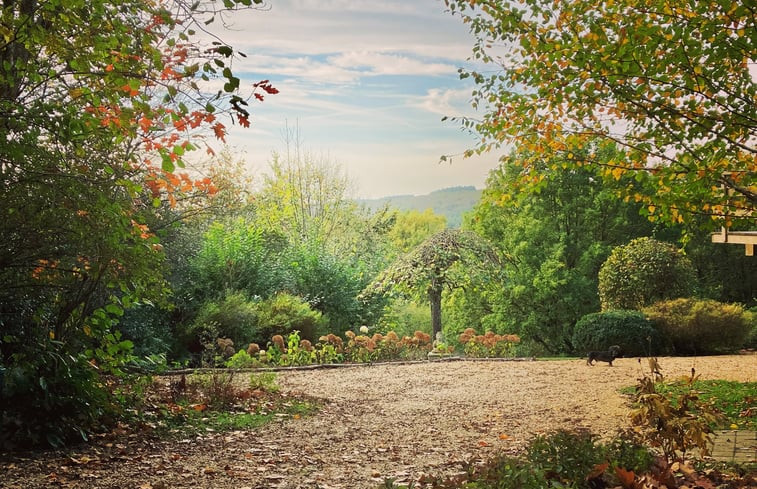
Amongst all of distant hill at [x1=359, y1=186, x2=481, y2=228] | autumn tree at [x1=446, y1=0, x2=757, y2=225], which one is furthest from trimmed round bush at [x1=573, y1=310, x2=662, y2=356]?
distant hill at [x1=359, y1=186, x2=481, y2=228]

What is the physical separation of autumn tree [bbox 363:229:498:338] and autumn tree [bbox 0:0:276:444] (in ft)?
23.1

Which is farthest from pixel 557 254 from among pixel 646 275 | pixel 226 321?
pixel 226 321

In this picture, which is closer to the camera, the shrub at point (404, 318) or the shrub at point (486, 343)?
the shrub at point (486, 343)

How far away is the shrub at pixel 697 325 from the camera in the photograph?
11.2 m

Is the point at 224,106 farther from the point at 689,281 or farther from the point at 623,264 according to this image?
the point at 689,281

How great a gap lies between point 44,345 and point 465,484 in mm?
3359

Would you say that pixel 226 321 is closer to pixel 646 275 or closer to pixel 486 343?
pixel 486 343

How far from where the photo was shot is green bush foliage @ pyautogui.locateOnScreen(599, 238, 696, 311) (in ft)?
40.7

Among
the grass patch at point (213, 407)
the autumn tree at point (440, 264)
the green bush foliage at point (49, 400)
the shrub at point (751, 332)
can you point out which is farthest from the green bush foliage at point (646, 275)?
the green bush foliage at point (49, 400)

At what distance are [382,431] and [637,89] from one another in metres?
3.36

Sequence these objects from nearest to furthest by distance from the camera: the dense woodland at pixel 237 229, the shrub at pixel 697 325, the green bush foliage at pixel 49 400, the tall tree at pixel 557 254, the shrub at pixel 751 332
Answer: the dense woodland at pixel 237 229 < the green bush foliage at pixel 49 400 < the shrub at pixel 697 325 < the shrub at pixel 751 332 < the tall tree at pixel 557 254

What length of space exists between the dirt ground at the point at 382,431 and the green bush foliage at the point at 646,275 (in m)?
2.32

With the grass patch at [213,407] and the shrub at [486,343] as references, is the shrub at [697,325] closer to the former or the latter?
the shrub at [486,343]

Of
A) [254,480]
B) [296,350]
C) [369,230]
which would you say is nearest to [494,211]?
[369,230]
